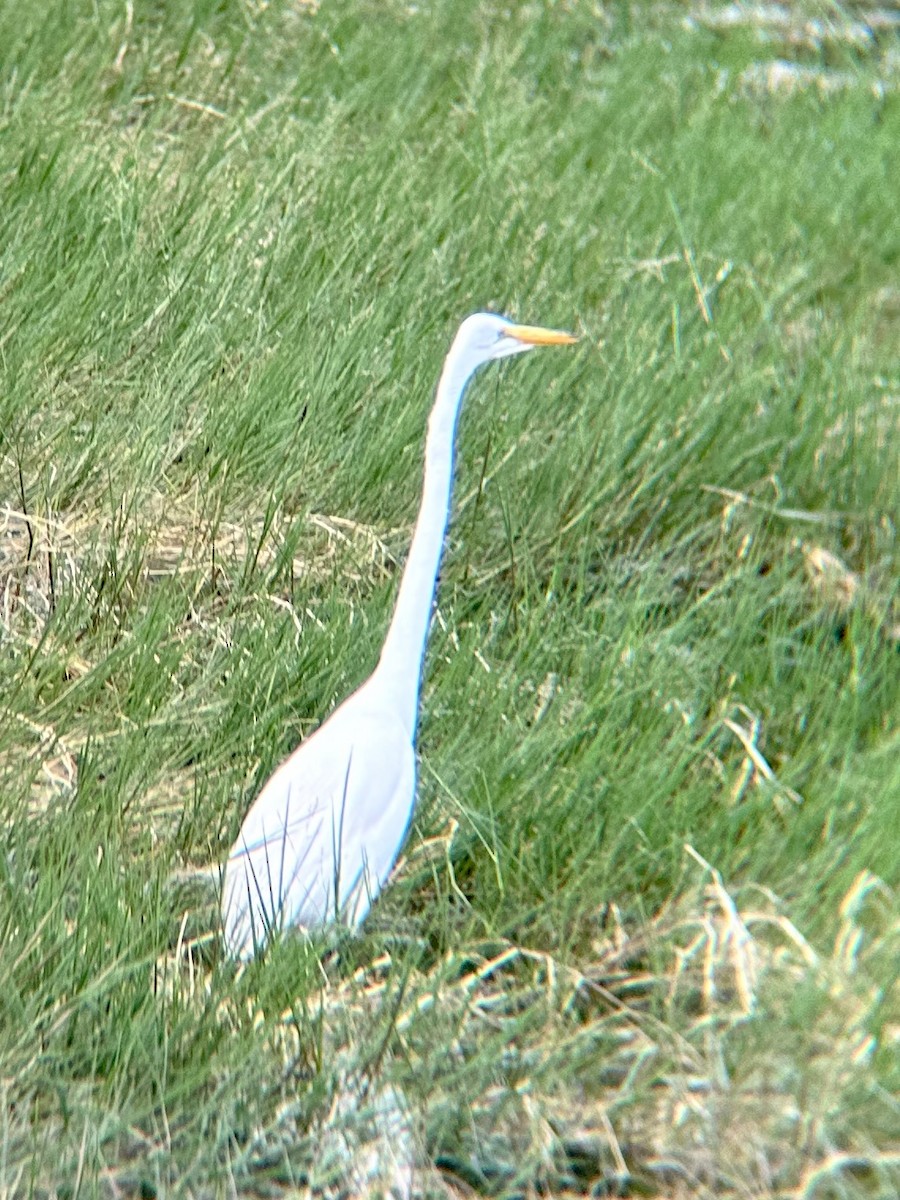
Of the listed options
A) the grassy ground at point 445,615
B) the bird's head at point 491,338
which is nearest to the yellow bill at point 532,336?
the bird's head at point 491,338

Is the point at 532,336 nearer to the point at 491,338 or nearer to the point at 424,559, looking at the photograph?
the point at 491,338

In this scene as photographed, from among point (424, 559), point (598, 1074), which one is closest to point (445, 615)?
point (424, 559)

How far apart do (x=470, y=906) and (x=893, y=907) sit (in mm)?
527

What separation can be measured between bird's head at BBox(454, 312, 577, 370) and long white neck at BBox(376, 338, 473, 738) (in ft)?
0.06

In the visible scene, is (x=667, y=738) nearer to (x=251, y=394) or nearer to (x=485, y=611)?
(x=485, y=611)

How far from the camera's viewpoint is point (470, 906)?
216 centimetres

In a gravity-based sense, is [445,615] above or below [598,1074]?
below

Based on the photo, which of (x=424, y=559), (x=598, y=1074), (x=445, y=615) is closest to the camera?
(x=598, y=1074)

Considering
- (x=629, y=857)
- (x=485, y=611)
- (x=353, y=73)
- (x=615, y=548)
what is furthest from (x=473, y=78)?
(x=629, y=857)

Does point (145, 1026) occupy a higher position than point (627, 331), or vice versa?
point (145, 1026)

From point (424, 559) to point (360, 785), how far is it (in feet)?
0.97

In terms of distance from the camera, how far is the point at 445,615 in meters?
2.78

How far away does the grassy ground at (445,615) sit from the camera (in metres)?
1.86

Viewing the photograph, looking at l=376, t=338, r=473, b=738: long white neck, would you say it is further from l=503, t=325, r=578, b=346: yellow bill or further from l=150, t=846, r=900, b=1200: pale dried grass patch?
l=150, t=846, r=900, b=1200: pale dried grass patch
